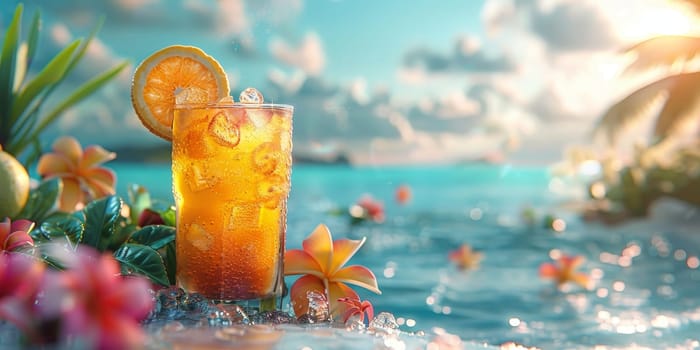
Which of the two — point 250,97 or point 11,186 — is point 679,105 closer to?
point 250,97

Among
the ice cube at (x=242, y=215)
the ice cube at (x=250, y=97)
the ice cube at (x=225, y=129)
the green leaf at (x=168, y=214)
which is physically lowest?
the ice cube at (x=242, y=215)

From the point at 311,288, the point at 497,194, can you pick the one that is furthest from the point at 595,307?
the point at 497,194

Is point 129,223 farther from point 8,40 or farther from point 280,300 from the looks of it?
point 8,40

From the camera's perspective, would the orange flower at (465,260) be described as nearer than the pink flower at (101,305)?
No

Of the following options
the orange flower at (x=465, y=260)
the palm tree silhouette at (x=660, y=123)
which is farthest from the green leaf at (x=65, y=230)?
the palm tree silhouette at (x=660, y=123)

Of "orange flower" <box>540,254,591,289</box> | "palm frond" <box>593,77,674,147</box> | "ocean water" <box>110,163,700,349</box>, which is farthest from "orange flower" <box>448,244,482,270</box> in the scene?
"palm frond" <box>593,77,674,147</box>

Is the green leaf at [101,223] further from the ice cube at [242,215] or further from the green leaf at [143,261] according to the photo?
the ice cube at [242,215]
